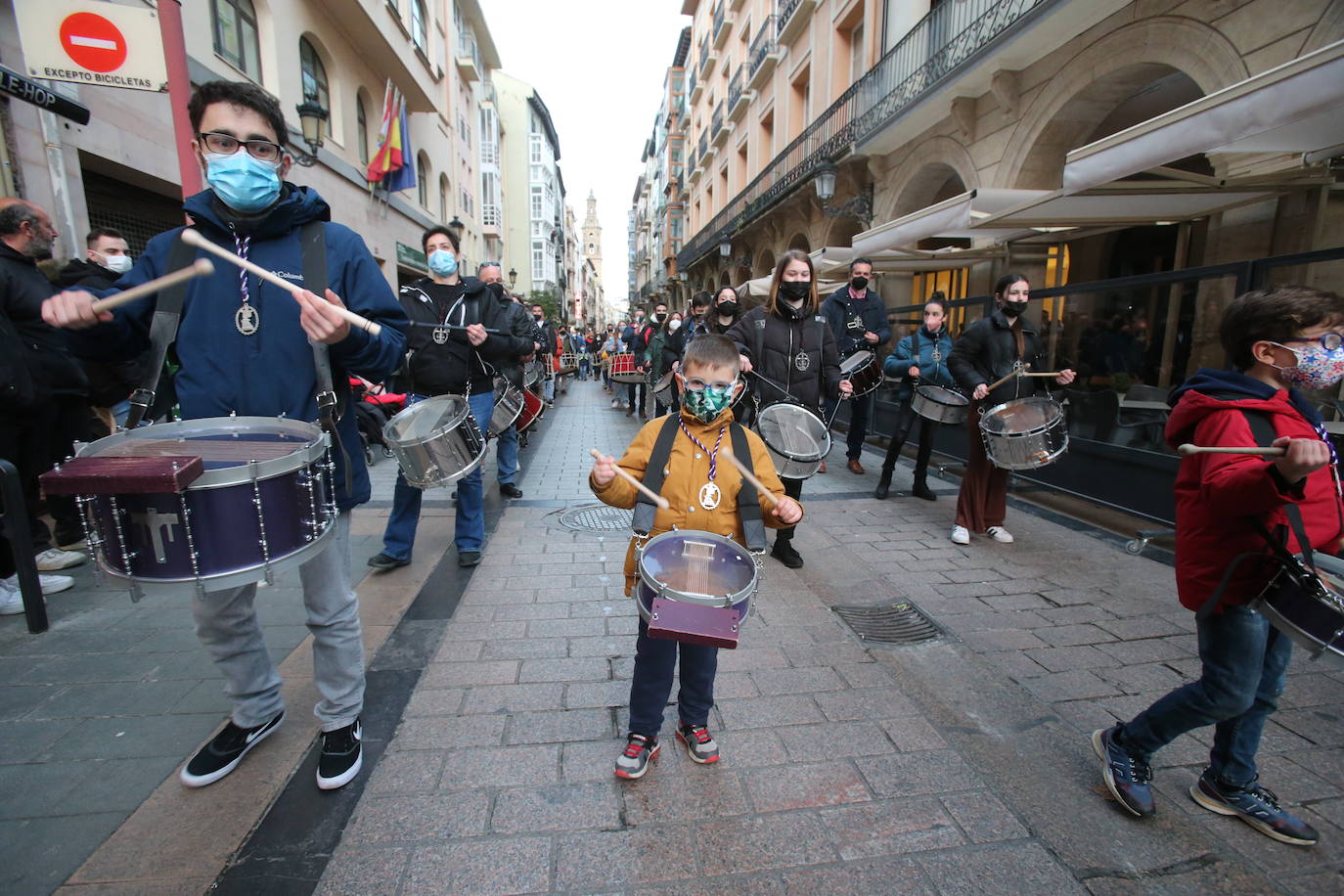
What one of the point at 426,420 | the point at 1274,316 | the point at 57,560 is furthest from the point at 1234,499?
the point at 57,560

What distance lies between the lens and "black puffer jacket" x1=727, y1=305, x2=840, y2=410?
4.69 m

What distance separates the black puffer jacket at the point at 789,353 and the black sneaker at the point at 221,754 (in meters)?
3.60

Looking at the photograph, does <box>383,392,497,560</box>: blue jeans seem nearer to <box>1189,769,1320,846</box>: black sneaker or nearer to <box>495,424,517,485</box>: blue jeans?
<box>495,424,517,485</box>: blue jeans

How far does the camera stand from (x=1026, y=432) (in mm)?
4309

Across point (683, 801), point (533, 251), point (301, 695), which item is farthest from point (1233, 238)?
point (533, 251)

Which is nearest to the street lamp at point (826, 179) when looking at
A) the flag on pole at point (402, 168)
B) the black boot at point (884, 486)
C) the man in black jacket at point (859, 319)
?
the man in black jacket at point (859, 319)

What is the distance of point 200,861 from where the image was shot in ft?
6.23

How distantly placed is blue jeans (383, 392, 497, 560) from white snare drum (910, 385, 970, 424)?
13.2 feet

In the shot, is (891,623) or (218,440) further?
(891,623)

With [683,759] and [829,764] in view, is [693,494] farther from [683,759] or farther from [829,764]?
[829,764]

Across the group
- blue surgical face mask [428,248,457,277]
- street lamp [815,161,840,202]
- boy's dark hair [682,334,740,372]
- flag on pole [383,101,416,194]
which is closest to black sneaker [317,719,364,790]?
boy's dark hair [682,334,740,372]

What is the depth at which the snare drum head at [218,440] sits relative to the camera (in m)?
1.73

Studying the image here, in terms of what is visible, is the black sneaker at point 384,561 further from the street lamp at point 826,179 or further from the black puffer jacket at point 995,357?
the street lamp at point 826,179

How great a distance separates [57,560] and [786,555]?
193 inches
